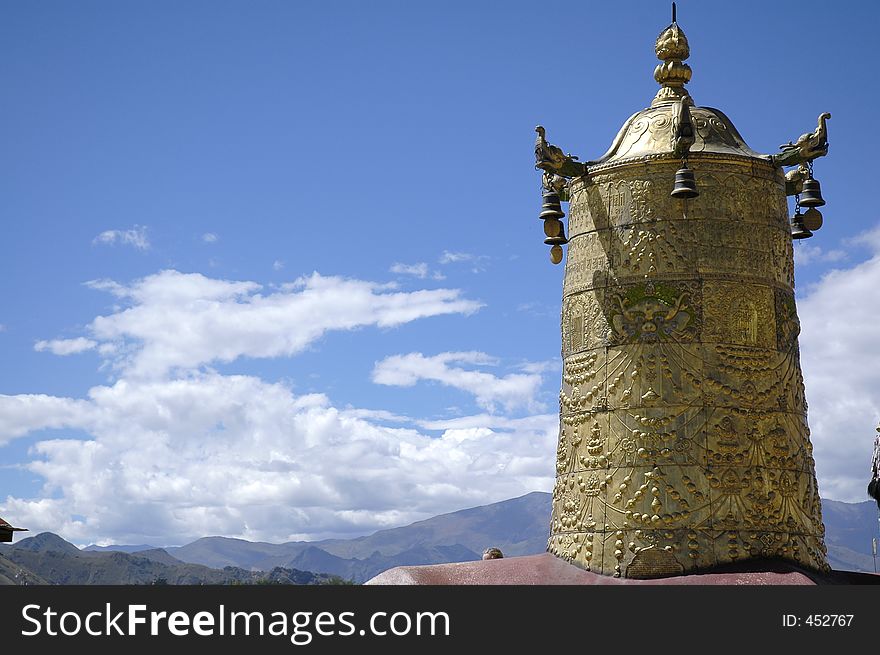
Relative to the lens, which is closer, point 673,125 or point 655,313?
point 655,313

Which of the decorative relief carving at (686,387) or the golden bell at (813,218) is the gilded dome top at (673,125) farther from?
the golden bell at (813,218)

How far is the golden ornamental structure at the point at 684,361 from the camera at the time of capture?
779 inches

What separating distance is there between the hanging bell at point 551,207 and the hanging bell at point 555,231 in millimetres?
80

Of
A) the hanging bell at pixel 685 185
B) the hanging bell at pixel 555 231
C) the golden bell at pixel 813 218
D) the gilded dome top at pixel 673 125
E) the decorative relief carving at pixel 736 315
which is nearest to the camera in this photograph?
the hanging bell at pixel 685 185

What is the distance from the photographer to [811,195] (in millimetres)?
20875

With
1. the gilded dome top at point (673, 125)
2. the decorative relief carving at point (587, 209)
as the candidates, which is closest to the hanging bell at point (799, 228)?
the gilded dome top at point (673, 125)

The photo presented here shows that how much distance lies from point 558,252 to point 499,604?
6.53m

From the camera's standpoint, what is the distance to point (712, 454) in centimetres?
1980

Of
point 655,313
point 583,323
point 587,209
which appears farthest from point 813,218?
point 583,323

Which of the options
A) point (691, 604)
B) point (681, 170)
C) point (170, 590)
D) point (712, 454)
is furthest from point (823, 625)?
point (170, 590)

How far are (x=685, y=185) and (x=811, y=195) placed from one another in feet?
7.92

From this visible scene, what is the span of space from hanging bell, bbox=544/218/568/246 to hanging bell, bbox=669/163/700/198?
2332 mm

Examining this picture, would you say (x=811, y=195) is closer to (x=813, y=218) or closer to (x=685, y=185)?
(x=813, y=218)

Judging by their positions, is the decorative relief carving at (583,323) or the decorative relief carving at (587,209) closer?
the decorative relief carving at (583,323)
